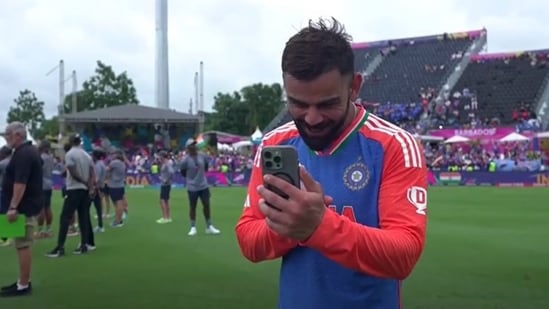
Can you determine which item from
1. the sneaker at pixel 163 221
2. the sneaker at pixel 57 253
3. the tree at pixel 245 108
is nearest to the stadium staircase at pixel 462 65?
the tree at pixel 245 108

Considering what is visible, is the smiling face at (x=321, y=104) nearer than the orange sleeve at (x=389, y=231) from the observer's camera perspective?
No

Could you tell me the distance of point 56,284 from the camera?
938cm

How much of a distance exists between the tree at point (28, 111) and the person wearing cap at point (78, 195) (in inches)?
3280

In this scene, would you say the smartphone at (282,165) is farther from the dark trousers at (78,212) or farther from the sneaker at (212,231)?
the sneaker at (212,231)

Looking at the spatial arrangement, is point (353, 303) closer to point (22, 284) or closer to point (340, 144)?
point (340, 144)

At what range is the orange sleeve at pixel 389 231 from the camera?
194 centimetres

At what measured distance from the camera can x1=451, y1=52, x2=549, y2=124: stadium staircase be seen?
49.4 metres

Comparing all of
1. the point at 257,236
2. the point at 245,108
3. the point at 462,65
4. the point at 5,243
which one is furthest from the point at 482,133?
the point at 245,108

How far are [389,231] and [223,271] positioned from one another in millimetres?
8269

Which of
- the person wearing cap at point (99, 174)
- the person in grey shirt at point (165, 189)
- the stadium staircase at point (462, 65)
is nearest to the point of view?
the person wearing cap at point (99, 174)

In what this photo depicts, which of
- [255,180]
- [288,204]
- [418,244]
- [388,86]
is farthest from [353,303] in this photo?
[388,86]

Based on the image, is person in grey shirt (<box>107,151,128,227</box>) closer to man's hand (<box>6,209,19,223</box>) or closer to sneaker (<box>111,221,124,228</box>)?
sneaker (<box>111,221,124,228</box>)

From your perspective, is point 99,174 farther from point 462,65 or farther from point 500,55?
point 500,55

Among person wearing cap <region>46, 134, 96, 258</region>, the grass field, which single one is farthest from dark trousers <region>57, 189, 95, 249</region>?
→ the grass field
